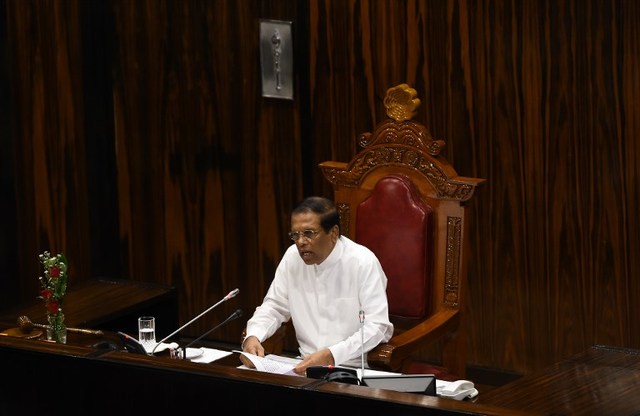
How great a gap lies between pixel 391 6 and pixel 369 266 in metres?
1.53

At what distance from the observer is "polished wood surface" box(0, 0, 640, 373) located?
17.2 ft

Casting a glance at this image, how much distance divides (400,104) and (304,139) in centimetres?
143

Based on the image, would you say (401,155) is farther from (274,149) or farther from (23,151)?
(23,151)

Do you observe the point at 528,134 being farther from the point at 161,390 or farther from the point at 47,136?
the point at 47,136

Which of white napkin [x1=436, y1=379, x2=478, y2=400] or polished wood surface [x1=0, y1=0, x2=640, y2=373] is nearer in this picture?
white napkin [x1=436, y1=379, x2=478, y2=400]

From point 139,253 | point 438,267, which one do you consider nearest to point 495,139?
point 438,267

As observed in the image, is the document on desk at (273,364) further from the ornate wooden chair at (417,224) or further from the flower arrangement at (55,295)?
the flower arrangement at (55,295)

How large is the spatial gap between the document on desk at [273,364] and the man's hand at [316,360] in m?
0.03

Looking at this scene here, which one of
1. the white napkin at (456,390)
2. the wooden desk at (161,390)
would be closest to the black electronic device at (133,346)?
the wooden desk at (161,390)

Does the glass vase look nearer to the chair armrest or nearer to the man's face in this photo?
the man's face

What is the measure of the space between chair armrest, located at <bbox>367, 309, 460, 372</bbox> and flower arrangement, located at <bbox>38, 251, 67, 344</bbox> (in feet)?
3.29

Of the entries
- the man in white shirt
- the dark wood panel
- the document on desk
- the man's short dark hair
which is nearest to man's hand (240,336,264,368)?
the man in white shirt

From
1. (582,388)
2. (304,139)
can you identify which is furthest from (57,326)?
(304,139)

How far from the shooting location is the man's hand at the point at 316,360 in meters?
4.07
